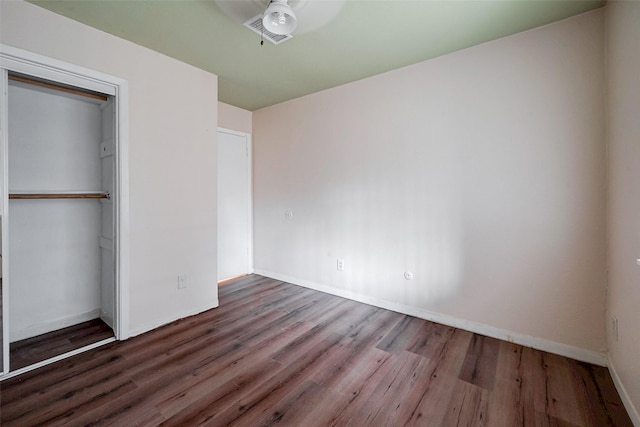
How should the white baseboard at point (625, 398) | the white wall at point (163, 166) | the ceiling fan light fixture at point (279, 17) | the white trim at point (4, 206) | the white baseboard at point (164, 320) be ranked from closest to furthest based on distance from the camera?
the white baseboard at point (625, 398) < the ceiling fan light fixture at point (279, 17) < the white trim at point (4, 206) < the white wall at point (163, 166) < the white baseboard at point (164, 320)

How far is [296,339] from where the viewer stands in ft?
7.65

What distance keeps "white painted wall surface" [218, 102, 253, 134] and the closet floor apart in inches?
105

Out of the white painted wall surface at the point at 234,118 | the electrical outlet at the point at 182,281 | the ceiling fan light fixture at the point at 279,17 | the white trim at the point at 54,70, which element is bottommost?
the electrical outlet at the point at 182,281

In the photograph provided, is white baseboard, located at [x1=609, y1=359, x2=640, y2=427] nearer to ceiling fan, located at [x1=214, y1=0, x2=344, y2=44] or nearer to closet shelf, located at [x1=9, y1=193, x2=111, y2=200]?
ceiling fan, located at [x1=214, y1=0, x2=344, y2=44]

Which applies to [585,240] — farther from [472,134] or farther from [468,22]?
[468,22]

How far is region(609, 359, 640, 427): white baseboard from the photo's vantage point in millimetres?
1434

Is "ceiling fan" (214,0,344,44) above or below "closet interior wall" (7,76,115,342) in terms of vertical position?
above

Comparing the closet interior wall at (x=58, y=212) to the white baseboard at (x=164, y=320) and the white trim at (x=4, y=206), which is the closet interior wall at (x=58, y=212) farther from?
the white trim at (x=4, y=206)

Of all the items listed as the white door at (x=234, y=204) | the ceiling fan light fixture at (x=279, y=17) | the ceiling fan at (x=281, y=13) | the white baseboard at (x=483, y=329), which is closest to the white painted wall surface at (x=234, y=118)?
the white door at (x=234, y=204)

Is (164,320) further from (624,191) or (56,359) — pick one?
(624,191)

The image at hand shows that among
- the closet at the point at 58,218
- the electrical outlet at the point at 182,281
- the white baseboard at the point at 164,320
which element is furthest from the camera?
the electrical outlet at the point at 182,281

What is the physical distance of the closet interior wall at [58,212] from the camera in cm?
229

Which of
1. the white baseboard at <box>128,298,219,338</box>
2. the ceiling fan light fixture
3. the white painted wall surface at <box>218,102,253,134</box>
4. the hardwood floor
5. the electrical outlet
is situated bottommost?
the hardwood floor

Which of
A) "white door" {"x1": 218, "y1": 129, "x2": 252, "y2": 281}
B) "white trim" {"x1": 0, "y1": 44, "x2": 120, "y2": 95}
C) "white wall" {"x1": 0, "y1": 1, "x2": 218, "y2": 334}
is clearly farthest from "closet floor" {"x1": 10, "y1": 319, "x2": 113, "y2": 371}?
"white trim" {"x1": 0, "y1": 44, "x2": 120, "y2": 95}
